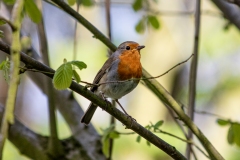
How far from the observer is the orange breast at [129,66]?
13.3ft

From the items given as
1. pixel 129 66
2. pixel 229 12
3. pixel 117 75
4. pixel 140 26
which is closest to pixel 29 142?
pixel 117 75

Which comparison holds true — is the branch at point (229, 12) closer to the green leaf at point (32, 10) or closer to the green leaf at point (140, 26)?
the green leaf at point (140, 26)

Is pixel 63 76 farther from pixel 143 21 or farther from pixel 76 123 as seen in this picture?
pixel 143 21

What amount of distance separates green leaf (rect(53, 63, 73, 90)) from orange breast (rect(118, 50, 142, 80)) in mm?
1692

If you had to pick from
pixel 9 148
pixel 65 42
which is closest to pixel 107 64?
pixel 9 148

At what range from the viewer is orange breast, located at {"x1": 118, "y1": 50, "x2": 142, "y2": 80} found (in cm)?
406

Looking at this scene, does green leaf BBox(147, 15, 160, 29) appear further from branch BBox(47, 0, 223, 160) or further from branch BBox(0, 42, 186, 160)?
branch BBox(0, 42, 186, 160)

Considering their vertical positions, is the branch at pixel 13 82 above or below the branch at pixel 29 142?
below

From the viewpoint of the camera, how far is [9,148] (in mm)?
6938

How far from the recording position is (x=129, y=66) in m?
4.21

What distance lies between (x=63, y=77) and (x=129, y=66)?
1.90 meters

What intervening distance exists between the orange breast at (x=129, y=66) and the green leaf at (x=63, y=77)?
1.69 m

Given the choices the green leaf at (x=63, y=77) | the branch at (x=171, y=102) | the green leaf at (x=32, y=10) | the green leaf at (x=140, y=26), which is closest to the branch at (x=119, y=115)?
the green leaf at (x=63, y=77)

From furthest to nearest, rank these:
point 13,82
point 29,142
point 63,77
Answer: point 29,142, point 63,77, point 13,82
